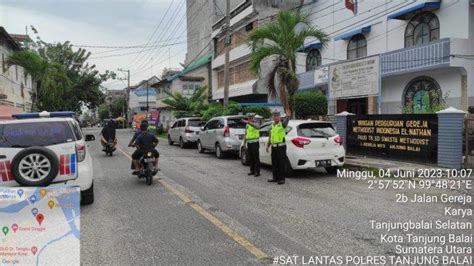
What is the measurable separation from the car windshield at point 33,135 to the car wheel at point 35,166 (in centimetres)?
41

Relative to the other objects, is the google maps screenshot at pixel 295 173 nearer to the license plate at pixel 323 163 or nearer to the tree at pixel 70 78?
the license plate at pixel 323 163

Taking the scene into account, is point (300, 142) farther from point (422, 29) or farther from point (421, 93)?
point (422, 29)

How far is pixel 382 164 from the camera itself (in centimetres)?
1309

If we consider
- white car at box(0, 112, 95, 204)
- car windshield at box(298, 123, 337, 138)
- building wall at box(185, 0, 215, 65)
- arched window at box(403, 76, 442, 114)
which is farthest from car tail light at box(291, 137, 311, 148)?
building wall at box(185, 0, 215, 65)

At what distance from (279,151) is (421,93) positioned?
43.2ft

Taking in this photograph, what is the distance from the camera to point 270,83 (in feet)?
58.3

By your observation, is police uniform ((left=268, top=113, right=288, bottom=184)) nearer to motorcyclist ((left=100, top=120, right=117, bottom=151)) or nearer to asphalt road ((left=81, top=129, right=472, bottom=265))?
asphalt road ((left=81, top=129, right=472, bottom=265))

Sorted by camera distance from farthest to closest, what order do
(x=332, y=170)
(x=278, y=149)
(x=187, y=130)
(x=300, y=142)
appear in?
(x=187, y=130)
(x=332, y=170)
(x=300, y=142)
(x=278, y=149)

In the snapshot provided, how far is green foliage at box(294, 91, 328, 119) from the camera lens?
23062mm

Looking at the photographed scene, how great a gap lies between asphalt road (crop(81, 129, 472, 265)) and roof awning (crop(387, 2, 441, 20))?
39.2 ft

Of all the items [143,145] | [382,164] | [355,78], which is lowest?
[382,164]

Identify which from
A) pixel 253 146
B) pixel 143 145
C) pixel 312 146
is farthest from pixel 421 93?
pixel 143 145

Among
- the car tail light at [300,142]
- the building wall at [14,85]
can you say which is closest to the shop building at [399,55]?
the car tail light at [300,142]

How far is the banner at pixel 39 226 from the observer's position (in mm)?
3791
